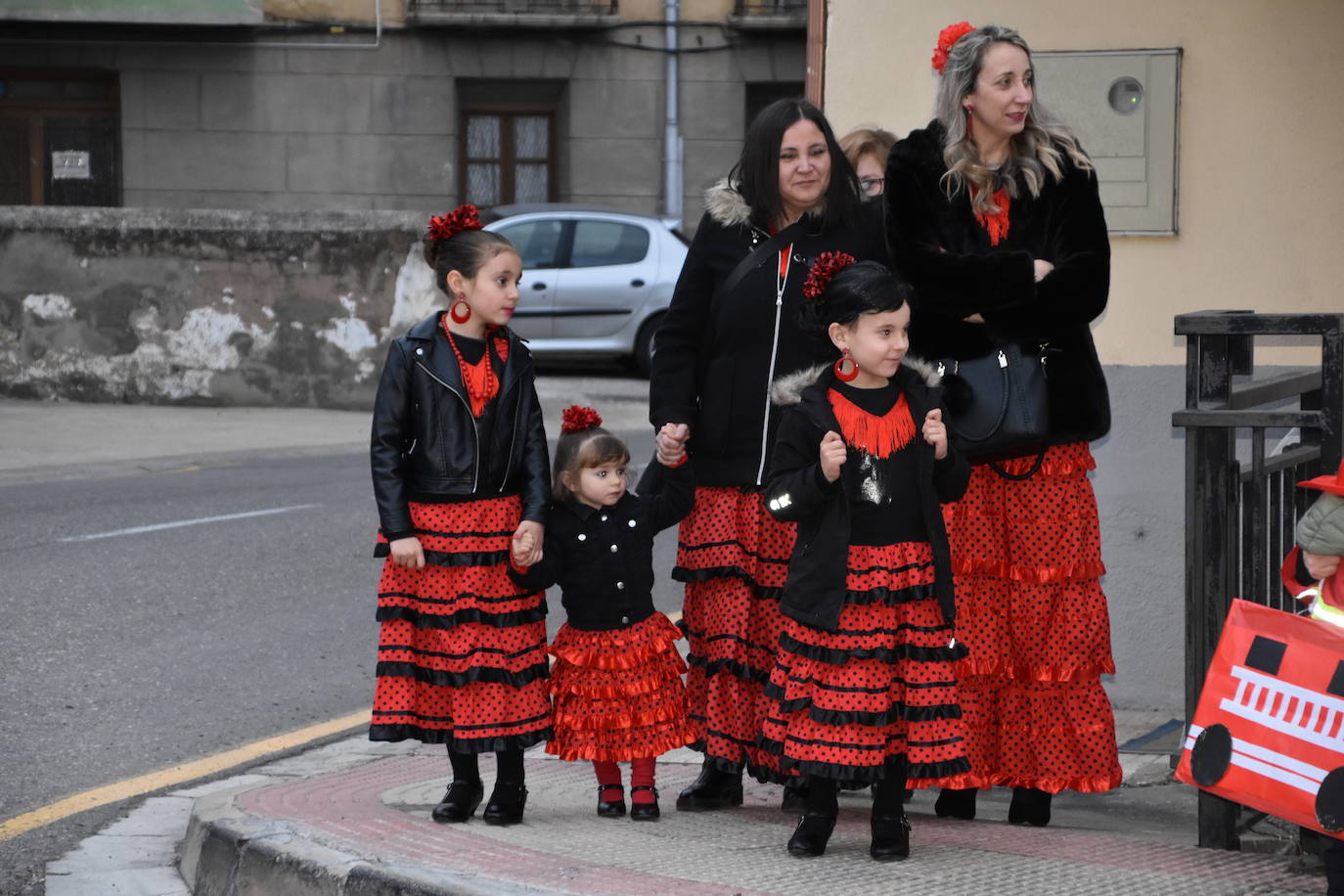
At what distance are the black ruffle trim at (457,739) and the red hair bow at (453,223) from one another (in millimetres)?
1245

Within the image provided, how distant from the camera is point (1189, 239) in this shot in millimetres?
6012

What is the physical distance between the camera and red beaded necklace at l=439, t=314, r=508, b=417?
15.3 ft

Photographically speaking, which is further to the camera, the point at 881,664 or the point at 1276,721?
the point at 881,664

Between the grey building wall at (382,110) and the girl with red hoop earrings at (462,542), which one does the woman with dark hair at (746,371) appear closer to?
the girl with red hoop earrings at (462,542)

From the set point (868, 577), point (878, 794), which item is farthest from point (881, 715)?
point (868, 577)

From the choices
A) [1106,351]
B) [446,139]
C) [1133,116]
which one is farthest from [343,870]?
[446,139]

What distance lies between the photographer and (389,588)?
464 centimetres

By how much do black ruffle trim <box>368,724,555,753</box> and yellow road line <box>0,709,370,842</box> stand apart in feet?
4.10

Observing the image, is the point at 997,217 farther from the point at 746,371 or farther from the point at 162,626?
the point at 162,626

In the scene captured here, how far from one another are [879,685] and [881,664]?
1.8 inches

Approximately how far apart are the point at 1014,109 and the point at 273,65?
21625 millimetres

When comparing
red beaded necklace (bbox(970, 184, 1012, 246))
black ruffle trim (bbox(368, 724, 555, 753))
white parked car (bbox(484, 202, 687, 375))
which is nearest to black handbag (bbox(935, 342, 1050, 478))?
red beaded necklace (bbox(970, 184, 1012, 246))

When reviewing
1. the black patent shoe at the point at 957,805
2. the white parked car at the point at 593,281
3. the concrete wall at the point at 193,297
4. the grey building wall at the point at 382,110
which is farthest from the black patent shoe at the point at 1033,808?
the grey building wall at the point at 382,110

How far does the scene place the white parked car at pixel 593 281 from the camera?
59.3ft
